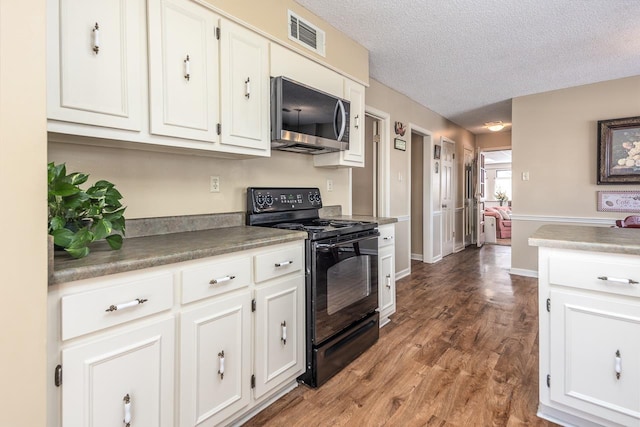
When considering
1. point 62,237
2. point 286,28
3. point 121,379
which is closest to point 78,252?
point 62,237

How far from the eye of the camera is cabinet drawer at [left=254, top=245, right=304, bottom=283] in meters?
1.65

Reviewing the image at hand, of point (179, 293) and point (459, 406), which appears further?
Result: point (459, 406)

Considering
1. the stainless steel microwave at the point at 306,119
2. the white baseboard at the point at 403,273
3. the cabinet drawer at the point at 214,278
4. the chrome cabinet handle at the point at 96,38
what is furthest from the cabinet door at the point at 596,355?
the white baseboard at the point at 403,273

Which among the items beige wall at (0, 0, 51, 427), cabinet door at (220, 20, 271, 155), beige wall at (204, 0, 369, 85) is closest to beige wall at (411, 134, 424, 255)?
beige wall at (204, 0, 369, 85)

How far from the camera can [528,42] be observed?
291 centimetres

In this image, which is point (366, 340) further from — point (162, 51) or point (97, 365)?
point (162, 51)

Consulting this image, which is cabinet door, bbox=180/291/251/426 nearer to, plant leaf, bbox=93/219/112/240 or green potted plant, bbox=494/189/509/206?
plant leaf, bbox=93/219/112/240

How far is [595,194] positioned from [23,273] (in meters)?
5.19

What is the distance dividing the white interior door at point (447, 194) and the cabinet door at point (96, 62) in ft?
16.4

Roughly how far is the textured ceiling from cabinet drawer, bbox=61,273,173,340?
206 centimetres

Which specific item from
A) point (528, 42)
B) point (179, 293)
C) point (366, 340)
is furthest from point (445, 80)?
point (179, 293)

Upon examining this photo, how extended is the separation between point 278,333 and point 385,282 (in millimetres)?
1340

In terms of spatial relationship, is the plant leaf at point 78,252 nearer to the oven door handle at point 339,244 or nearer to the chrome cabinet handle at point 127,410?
the chrome cabinet handle at point 127,410

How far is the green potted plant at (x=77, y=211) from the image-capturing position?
107cm
